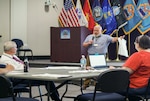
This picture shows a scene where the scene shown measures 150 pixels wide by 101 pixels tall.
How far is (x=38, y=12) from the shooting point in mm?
11422

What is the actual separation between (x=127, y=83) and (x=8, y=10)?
8.21m

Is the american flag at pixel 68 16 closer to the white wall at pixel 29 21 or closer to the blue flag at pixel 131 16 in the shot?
the white wall at pixel 29 21

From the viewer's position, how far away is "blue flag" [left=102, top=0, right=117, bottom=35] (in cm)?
1012

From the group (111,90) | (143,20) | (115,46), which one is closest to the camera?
(111,90)

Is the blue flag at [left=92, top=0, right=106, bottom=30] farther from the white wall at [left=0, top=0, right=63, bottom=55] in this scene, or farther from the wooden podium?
the white wall at [left=0, top=0, right=63, bottom=55]

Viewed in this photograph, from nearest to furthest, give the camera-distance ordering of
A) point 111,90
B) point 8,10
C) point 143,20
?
point 111,90 < point 143,20 < point 8,10

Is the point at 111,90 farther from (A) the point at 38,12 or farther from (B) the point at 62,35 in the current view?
(A) the point at 38,12

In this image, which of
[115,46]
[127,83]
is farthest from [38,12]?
[127,83]

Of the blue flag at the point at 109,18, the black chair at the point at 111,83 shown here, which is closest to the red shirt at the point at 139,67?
the black chair at the point at 111,83

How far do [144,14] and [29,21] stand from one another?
4049 millimetres

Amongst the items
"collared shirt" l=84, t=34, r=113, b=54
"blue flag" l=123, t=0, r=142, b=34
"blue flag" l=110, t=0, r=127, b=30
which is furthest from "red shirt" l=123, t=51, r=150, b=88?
"blue flag" l=110, t=0, r=127, b=30

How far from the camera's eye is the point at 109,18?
10.2 m

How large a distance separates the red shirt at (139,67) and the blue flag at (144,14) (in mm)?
5958

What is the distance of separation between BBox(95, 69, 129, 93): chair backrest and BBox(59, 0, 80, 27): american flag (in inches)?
293
